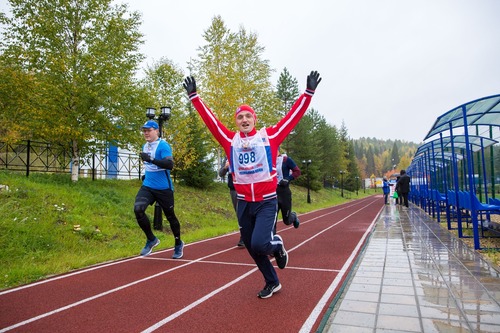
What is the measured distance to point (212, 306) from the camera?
3674mm

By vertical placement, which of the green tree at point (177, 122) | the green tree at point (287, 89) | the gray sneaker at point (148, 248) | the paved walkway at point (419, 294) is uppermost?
the green tree at point (287, 89)

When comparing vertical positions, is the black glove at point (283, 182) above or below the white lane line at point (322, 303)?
above

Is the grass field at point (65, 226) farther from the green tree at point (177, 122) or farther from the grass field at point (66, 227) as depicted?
the green tree at point (177, 122)

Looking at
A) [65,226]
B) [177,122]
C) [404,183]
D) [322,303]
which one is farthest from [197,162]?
[322,303]

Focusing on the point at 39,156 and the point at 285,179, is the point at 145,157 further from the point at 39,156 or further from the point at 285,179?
the point at 39,156

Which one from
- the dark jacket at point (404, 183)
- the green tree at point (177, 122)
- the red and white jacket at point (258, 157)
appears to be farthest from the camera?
the dark jacket at point (404, 183)

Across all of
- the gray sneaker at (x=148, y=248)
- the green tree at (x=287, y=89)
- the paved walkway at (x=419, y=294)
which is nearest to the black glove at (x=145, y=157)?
the gray sneaker at (x=148, y=248)

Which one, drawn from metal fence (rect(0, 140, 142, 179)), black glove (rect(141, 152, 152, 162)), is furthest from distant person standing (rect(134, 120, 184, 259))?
metal fence (rect(0, 140, 142, 179))

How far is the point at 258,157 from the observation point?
3762mm

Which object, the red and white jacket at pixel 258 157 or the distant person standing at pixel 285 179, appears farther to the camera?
the distant person standing at pixel 285 179

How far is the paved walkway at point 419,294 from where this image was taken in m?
3.01

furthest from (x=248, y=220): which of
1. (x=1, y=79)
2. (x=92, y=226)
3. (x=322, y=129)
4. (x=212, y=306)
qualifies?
(x=322, y=129)

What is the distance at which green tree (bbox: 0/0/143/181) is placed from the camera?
10.5 meters

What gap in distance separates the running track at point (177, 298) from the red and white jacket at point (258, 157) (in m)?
1.20
